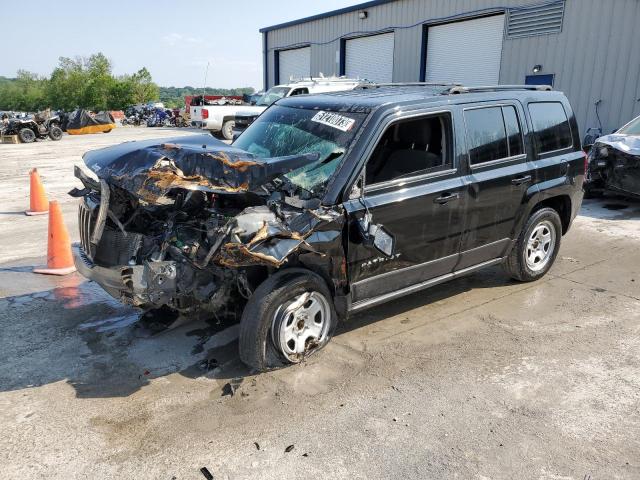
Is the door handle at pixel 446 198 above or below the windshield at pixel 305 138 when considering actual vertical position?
below

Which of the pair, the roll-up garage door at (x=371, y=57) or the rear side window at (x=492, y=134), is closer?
the rear side window at (x=492, y=134)

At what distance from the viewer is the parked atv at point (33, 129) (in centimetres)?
2159

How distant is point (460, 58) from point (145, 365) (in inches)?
660

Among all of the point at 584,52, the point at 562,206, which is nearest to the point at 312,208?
the point at 562,206

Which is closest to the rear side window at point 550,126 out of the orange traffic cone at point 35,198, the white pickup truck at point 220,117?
the orange traffic cone at point 35,198

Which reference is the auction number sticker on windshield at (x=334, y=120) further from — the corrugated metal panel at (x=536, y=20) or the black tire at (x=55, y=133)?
the black tire at (x=55, y=133)

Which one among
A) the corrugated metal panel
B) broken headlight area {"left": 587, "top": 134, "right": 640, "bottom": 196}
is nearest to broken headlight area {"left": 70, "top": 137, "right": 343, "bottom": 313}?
broken headlight area {"left": 587, "top": 134, "right": 640, "bottom": 196}

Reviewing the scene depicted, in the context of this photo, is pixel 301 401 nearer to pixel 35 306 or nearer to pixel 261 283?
pixel 261 283

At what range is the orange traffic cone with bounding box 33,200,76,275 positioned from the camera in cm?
586

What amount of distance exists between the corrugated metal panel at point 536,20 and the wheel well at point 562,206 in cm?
1118

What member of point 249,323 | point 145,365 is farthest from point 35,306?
point 249,323

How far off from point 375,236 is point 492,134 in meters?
1.68

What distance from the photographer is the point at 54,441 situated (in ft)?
10.2

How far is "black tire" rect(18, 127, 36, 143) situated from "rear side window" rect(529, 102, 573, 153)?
21.8 metres
